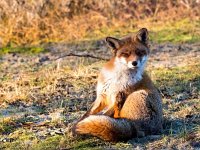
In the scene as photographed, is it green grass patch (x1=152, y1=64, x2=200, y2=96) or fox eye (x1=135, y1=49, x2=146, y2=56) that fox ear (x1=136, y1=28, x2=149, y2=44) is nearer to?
fox eye (x1=135, y1=49, x2=146, y2=56)

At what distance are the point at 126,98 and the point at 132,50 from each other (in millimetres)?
591

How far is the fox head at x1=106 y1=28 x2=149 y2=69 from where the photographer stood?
6895mm

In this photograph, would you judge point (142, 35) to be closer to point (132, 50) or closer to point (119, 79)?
point (132, 50)

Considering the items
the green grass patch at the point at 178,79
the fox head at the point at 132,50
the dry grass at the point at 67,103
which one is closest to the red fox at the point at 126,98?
the fox head at the point at 132,50

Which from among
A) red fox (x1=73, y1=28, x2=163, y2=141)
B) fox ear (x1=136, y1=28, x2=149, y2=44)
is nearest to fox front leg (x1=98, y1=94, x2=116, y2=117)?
red fox (x1=73, y1=28, x2=163, y2=141)

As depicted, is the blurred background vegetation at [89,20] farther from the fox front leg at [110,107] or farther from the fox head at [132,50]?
the fox front leg at [110,107]

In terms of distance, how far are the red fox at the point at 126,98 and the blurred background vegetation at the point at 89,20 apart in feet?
26.8

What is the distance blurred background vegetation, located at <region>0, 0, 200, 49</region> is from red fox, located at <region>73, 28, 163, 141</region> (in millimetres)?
8163

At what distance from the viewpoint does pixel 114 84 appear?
6953 mm

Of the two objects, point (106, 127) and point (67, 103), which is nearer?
point (106, 127)

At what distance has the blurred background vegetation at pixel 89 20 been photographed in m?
16.2

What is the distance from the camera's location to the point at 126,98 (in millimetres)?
6891

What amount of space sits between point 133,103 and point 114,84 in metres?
0.38

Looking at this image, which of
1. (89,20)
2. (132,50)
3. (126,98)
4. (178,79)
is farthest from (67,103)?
(89,20)
